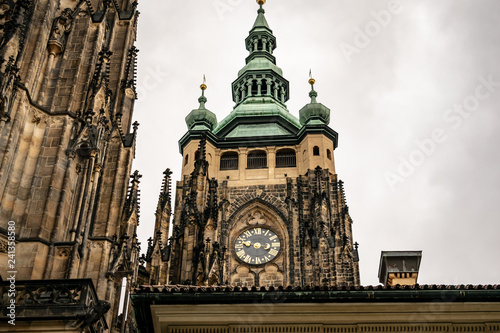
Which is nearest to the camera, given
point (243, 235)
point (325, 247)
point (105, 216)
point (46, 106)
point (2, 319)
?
point (2, 319)

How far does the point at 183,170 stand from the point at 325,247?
37.6 feet

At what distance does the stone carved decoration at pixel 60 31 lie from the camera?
18531 mm

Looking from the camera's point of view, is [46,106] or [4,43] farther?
[46,106]

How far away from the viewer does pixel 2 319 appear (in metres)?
12.6

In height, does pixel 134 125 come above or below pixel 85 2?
below

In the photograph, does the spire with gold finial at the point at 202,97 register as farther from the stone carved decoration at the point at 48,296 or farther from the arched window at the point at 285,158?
the stone carved decoration at the point at 48,296

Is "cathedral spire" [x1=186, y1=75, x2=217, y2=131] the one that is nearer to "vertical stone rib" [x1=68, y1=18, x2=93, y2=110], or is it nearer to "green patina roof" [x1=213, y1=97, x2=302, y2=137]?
"green patina roof" [x1=213, y1=97, x2=302, y2=137]

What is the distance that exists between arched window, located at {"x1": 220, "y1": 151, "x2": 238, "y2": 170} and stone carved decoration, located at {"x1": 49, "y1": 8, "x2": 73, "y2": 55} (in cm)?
2721

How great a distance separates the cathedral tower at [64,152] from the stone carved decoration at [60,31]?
3cm

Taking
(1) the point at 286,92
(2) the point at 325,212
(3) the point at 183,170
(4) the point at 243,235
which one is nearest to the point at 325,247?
(2) the point at 325,212

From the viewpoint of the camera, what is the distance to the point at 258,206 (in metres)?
43.8

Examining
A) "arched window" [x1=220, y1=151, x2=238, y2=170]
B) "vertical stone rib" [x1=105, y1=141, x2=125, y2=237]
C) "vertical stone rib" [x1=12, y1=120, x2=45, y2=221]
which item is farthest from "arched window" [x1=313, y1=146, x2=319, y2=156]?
"vertical stone rib" [x1=12, y1=120, x2=45, y2=221]

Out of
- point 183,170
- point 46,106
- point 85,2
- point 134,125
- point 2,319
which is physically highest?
point 183,170

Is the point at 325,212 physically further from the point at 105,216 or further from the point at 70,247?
the point at 70,247
